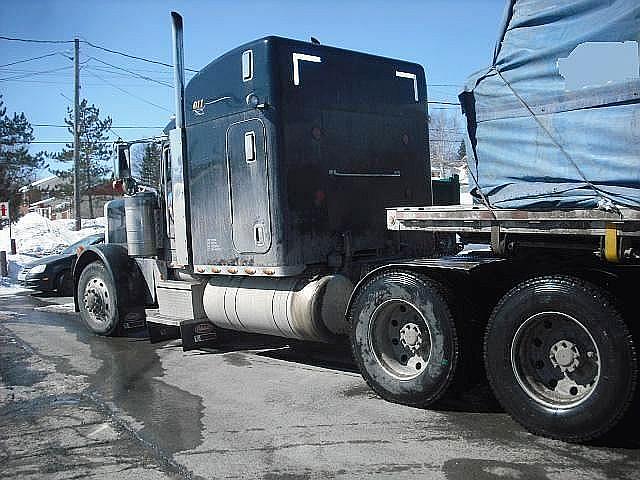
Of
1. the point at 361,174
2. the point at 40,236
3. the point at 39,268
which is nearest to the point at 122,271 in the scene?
the point at 361,174

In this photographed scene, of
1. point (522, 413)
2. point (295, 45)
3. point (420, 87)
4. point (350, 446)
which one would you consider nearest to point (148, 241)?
point (295, 45)

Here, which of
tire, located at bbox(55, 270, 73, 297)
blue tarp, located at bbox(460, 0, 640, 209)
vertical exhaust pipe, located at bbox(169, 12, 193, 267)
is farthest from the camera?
tire, located at bbox(55, 270, 73, 297)

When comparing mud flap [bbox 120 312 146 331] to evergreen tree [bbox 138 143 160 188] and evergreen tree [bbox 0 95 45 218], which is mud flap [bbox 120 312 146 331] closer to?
evergreen tree [bbox 138 143 160 188]

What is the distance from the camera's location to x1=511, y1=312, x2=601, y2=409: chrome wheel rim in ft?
16.0

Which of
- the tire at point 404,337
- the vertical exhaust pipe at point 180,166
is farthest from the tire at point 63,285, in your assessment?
the tire at point 404,337

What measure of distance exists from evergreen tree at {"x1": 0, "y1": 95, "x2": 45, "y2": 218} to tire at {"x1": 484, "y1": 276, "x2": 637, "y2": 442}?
122ft

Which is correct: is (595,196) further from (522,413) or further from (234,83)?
(234,83)

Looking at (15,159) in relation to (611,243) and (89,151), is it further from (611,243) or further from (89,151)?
(611,243)

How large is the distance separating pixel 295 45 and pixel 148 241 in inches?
135

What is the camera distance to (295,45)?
287 inches

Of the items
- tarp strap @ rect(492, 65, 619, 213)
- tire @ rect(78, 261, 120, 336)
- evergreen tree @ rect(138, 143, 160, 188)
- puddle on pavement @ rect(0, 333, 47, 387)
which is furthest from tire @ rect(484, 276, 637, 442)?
tire @ rect(78, 261, 120, 336)

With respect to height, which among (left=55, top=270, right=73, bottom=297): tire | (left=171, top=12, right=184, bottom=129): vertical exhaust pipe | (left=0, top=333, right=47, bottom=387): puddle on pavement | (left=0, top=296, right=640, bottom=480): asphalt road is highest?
(left=171, top=12, right=184, bottom=129): vertical exhaust pipe

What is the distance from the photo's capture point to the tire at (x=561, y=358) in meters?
4.60

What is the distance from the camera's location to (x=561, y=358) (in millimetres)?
Answer: 4949
